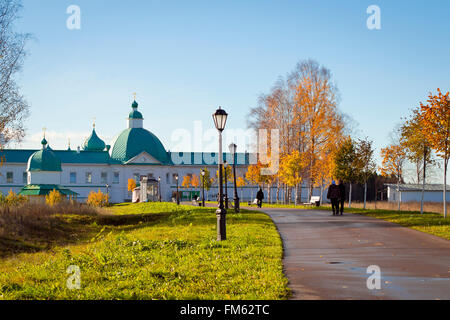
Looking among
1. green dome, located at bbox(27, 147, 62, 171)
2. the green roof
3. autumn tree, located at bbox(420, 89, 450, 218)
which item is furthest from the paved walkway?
green dome, located at bbox(27, 147, 62, 171)

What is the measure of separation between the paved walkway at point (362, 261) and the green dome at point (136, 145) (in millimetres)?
67633

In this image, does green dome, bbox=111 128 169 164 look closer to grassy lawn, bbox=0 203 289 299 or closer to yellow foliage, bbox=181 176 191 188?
yellow foliage, bbox=181 176 191 188

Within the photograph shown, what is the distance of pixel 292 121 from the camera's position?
139ft

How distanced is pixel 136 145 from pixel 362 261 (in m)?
75.4

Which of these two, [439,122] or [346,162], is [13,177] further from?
[439,122]

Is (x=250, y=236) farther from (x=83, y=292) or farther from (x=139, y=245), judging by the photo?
(x=83, y=292)

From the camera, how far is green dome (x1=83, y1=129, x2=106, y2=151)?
9225 cm

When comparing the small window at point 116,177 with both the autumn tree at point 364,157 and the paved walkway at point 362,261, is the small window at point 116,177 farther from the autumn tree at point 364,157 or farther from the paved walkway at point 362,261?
the paved walkway at point 362,261

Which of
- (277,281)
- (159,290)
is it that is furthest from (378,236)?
(159,290)

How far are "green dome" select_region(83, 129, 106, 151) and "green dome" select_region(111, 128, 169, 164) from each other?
7.76 meters

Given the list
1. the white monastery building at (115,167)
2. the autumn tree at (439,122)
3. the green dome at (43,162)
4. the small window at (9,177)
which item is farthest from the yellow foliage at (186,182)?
the autumn tree at (439,122)

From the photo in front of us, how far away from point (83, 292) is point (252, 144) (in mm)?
39593

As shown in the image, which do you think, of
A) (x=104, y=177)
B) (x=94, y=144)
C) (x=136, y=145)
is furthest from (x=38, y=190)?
(x=94, y=144)

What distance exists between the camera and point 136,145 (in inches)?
3307
